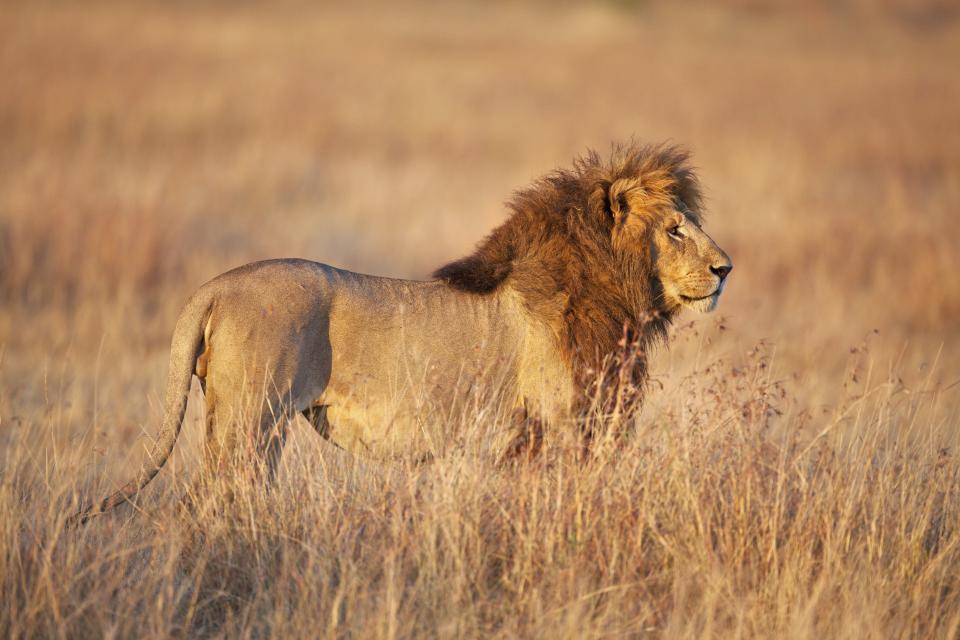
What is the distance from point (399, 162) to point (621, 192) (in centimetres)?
1230

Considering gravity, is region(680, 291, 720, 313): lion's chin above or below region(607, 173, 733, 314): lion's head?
Result: below

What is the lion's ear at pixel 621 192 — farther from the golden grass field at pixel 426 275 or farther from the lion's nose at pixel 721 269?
the golden grass field at pixel 426 275

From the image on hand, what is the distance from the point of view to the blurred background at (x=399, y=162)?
9.52 m

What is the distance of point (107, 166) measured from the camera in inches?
553

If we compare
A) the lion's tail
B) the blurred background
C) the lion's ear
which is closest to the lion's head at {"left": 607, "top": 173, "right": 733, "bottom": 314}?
the lion's ear

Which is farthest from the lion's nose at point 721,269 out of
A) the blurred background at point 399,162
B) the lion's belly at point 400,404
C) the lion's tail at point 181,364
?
the lion's tail at point 181,364

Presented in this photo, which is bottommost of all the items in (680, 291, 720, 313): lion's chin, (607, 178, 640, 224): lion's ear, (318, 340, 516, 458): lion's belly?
(318, 340, 516, 458): lion's belly

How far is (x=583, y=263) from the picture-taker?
4605 mm

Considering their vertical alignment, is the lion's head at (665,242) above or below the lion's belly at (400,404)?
above

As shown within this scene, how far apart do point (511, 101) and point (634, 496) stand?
16767mm

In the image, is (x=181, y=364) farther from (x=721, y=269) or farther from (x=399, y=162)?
(x=399, y=162)

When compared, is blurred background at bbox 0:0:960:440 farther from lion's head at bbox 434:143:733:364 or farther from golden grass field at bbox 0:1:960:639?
lion's head at bbox 434:143:733:364

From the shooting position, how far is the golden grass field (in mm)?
3609

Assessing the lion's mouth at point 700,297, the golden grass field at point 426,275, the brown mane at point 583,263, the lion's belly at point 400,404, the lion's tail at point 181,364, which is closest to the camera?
the golden grass field at point 426,275
